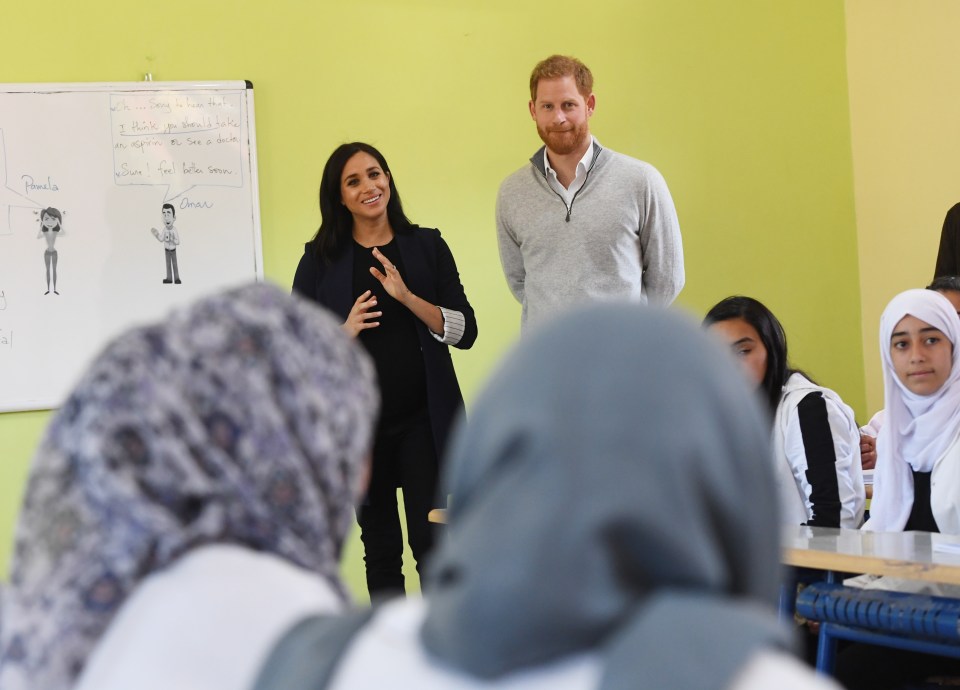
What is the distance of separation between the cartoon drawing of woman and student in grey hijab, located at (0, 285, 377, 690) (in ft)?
12.1

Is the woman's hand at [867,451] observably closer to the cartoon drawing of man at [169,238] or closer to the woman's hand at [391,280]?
the woman's hand at [391,280]

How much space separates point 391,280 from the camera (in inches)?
139

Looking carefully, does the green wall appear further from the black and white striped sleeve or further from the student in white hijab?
the student in white hijab

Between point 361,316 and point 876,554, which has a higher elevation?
point 361,316

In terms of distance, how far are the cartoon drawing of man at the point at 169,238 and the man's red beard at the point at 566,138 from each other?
155cm

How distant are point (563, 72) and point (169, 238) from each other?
5.53ft

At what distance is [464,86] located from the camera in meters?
4.73

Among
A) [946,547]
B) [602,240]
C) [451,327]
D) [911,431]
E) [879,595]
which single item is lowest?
[879,595]

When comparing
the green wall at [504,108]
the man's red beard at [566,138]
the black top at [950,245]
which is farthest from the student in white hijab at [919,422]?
the green wall at [504,108]

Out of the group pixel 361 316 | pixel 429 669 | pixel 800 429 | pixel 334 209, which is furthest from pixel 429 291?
pixel 429 669

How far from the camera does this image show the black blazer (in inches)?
138

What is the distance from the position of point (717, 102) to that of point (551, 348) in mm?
4623

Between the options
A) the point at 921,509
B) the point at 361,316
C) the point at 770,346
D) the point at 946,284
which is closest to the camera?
the point at 921,509

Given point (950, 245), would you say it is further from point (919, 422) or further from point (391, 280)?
point (391, 280)
